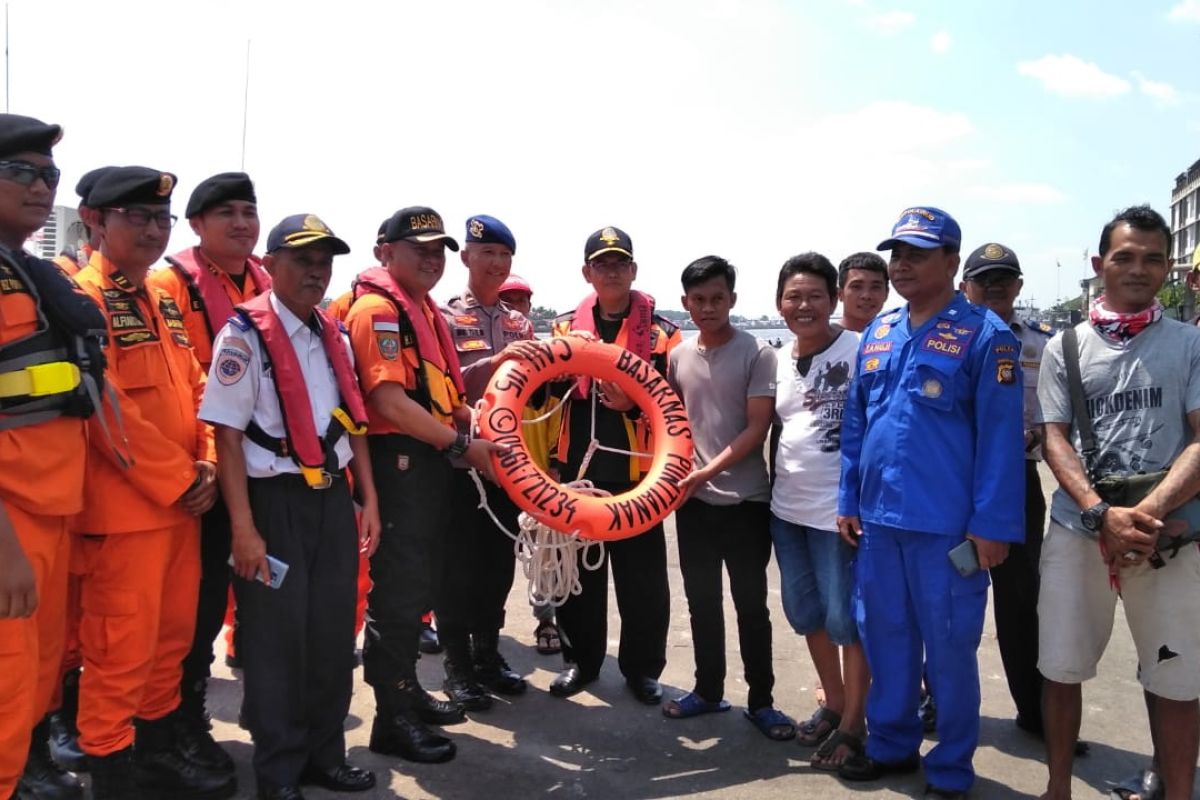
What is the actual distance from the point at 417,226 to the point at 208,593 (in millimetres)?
1430

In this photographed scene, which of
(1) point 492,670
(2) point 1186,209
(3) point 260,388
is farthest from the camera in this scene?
(2) point 1186,209

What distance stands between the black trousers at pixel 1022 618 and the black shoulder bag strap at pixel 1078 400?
24.1 inches

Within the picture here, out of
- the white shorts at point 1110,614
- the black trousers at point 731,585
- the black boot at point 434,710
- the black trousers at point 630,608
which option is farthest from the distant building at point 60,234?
the white shorts at point 1110,614

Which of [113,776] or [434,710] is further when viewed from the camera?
[434,710]

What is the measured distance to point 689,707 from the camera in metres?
3.34

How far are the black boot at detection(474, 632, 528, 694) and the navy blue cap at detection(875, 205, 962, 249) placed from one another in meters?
2.23

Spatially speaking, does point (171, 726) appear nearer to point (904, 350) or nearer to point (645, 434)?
point (645, 434)

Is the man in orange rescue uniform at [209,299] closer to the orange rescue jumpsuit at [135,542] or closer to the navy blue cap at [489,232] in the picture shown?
the orange rescue jumpsuit at [135,542]

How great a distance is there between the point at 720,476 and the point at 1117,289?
1.45 m

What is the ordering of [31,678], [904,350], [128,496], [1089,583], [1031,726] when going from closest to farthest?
[31,678], [128,496], [1089,583], [904,350], [1031,726]

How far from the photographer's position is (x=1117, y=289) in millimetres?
2609

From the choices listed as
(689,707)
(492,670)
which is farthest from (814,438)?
(492,670)

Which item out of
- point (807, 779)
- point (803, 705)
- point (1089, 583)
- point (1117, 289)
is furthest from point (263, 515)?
point (1117, 289)

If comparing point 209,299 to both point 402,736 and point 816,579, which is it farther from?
point 816,579
